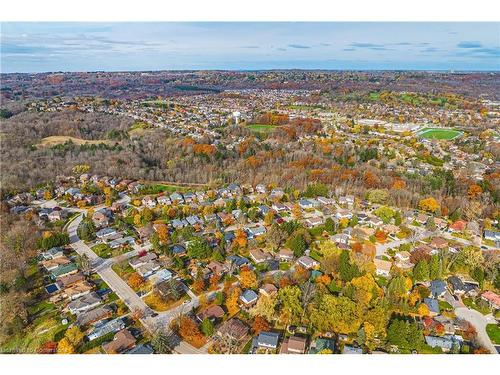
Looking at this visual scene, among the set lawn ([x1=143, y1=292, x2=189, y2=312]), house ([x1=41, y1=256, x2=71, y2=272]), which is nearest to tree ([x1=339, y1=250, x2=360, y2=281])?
lawn ([x1=143, y1=292, x2=189, y2=312])

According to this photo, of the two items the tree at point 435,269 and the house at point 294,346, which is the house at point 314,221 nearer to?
the tree at point 435,269

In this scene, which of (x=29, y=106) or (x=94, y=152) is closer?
(x=94, y=152)

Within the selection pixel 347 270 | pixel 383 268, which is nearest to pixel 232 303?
pixel 347 270

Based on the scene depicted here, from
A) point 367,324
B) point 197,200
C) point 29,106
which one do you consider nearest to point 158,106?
point 29,106

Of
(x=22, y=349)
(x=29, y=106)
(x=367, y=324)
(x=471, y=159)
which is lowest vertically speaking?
(x=22, y=349)

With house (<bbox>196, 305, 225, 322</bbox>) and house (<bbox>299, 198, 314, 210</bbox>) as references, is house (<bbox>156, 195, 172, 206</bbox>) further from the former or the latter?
house (<bbox>196, 305, 225, 322</bbox>)

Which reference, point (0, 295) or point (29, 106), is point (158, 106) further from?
point (0, 295)

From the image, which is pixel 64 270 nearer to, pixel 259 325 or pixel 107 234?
pixel 107 234
